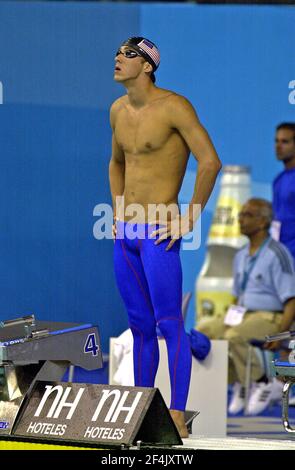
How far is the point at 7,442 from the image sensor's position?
6.16 m

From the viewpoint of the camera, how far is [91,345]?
261 inches

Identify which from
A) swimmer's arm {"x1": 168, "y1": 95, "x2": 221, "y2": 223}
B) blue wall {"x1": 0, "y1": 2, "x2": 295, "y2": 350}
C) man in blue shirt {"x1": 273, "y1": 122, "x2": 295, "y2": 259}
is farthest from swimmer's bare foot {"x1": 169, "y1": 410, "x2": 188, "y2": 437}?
man in blue shirt {"x1": 273, "y1": 122, "x2": 295, "y2": 259}

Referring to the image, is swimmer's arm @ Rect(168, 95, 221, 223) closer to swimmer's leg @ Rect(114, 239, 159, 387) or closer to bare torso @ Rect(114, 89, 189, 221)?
bare torso @ Rect(114, 89, 189, 221)

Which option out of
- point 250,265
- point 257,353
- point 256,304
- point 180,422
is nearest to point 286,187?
point 250,265

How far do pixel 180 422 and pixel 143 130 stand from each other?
1.34 metres

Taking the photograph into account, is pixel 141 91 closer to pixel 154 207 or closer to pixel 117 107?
pixel 117 107

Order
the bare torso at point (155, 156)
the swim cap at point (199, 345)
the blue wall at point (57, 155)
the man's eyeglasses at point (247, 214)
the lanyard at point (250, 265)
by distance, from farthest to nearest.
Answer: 1. the man's eyeglasses at point (247, 214)
2. the lanyard at point (250, 265)
3. the swim cap at point (199, 345)
4. the blue wall at point (57, 155)
5. the bare torso at point (155, 156)

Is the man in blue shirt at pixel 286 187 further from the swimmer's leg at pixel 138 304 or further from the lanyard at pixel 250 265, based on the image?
the swimmer's leg at pixel 138 304

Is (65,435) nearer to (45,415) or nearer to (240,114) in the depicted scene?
(45,415)

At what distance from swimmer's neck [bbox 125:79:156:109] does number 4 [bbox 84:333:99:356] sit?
1.10 metres

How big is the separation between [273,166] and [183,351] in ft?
18.0

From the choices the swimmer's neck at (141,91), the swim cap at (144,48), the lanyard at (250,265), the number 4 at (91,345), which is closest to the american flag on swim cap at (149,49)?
the swim cap at (144,48)

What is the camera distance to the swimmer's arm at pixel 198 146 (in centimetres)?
662

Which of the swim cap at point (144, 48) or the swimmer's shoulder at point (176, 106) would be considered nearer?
the swimmer's shoulder at point (176, 106)
